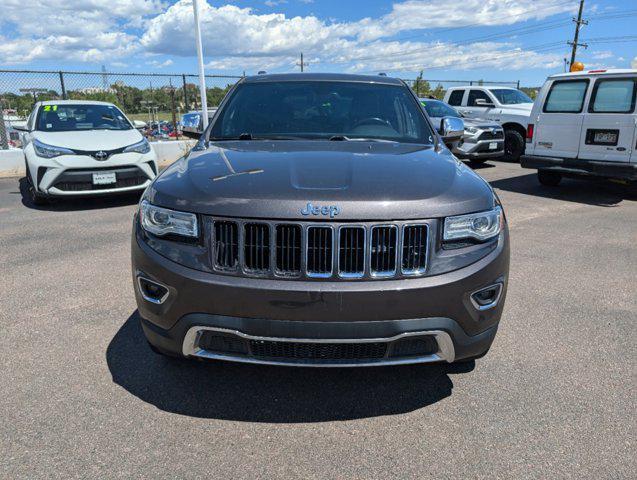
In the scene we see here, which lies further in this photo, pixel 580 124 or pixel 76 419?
pixel 580 124

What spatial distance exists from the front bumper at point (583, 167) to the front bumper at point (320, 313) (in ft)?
21.8

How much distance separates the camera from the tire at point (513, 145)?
1280 centimetres

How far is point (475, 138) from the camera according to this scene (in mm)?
11508

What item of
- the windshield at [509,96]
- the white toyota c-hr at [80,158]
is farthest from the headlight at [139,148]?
the windshield at [509,96]

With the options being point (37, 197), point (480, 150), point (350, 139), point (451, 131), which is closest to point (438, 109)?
point (480, 150)

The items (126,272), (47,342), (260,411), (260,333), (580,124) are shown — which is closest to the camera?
(260,333)

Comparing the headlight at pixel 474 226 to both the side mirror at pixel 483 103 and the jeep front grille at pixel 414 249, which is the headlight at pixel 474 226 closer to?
the jeep front grille at pixel 414 249

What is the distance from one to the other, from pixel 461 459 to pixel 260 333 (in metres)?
1.06

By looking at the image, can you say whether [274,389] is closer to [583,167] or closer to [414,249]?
[414,249]

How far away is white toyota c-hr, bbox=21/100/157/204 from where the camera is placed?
7.00 metres

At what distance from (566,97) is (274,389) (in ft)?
26.4

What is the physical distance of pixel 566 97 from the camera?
858 centimetres

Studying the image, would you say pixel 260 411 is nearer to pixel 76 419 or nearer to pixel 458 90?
pixel 76 419

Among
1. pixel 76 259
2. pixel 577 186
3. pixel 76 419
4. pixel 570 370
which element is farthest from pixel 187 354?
pixel 577 186
